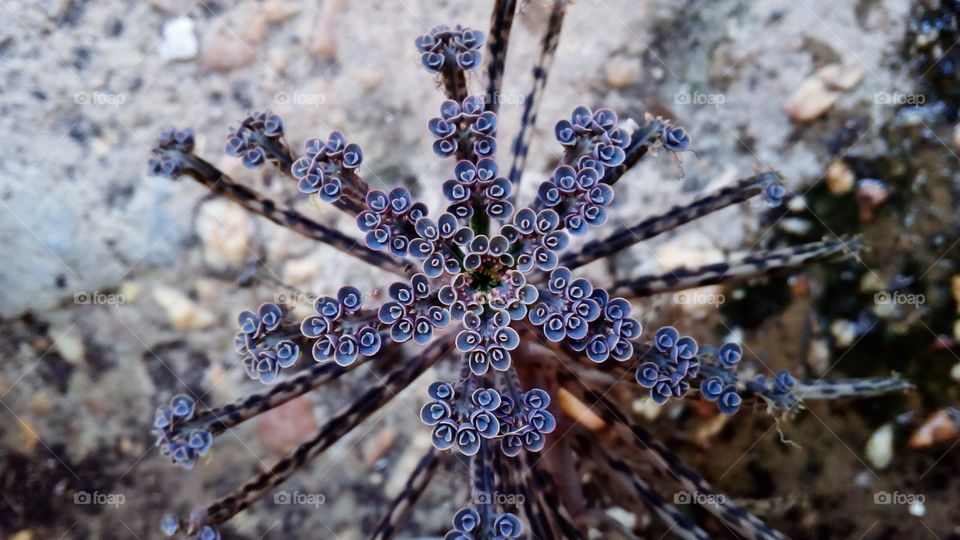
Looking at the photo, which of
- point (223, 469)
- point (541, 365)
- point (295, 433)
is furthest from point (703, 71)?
point (223, 469)

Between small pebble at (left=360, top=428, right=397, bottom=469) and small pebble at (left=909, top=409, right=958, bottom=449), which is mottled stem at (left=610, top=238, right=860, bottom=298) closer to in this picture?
small pebble at (left=909, top=409, right=958, bottom=449)

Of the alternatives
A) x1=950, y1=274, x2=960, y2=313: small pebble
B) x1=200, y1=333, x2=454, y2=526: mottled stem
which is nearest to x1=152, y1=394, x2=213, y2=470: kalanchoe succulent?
x1=200, y1=333, x2=454, y2=526: mottled stem

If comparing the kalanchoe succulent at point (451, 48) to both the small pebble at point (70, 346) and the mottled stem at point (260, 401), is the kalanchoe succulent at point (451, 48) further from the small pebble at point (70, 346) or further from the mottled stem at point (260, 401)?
the small pebble at point (70, 346)

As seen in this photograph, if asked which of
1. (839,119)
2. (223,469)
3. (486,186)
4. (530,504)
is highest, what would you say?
(839,119)

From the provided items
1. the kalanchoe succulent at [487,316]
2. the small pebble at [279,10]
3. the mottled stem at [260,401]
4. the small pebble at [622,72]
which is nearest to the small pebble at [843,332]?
the kalanchoe succulent at [487,316]

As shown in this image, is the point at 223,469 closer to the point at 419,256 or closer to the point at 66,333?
the point at 66,333

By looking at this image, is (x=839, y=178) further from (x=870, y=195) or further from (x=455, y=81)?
(x=455, y=81)
